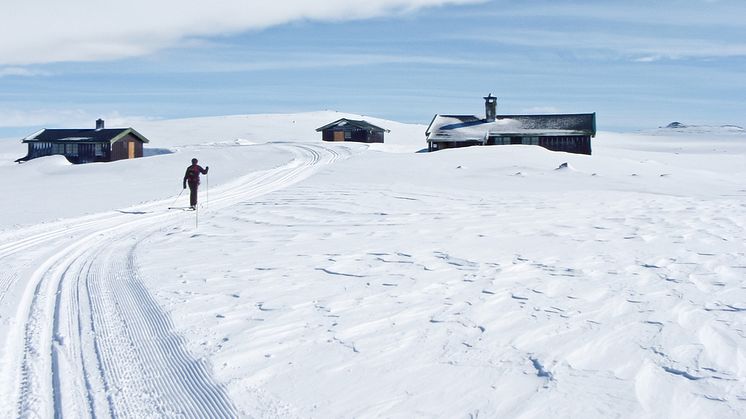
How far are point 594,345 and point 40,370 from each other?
15.2 ft

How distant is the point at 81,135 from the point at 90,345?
193 feet

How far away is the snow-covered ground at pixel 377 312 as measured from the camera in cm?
512

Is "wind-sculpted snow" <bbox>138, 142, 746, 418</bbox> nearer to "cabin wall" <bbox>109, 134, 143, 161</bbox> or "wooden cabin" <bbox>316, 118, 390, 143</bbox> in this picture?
"cabin wall" <bbox>109, 134, 143, 161</bbox>

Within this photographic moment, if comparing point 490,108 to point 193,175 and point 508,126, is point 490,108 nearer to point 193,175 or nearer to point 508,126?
point 508,126

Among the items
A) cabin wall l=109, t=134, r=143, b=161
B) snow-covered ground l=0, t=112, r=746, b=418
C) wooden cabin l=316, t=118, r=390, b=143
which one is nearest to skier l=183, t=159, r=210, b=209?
snow-covered ground l=0, t=112, r=746, b=418

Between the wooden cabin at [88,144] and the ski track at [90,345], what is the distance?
49.3 metres

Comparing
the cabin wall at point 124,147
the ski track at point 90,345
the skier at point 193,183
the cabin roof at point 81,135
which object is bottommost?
the ski track at point 90,345

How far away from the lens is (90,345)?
20.6ft

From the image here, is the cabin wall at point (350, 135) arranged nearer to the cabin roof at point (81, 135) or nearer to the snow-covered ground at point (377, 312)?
the cabin roof at point (81, 135)

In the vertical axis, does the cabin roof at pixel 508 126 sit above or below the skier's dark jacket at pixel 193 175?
above

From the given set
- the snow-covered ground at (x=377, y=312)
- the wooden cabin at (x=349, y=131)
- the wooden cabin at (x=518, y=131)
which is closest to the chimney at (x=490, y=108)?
the wooden cabin at (x=518, y=131)

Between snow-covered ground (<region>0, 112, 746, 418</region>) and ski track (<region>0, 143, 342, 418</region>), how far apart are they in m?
0.03

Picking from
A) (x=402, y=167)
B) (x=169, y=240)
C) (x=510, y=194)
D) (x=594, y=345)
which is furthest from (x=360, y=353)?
(x=402, y=167)

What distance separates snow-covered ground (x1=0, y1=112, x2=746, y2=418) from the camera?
512 cm
